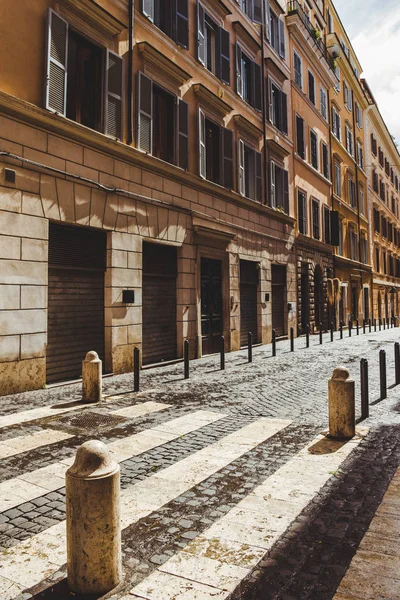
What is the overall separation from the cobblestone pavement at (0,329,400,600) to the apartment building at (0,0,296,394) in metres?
2.57

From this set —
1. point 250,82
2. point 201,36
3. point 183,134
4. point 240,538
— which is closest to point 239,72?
point 250,82

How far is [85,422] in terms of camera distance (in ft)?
20.4

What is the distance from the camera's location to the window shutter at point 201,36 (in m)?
14.2

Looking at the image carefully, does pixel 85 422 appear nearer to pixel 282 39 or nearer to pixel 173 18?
pixel 173 18

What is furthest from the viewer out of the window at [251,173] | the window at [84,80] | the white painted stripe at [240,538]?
the window at [251,173]

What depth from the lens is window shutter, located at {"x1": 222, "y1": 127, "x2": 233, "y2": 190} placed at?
15.3 meters

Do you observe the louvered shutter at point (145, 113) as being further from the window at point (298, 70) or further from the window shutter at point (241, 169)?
the window at point (298, 70)

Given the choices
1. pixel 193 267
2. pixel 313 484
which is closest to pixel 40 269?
pixel 193 267

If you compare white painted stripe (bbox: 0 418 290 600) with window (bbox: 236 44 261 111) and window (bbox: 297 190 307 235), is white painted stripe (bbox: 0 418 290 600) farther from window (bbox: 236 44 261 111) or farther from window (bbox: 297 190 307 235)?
window (bbox: 297 190 307 235)

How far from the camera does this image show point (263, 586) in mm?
2504

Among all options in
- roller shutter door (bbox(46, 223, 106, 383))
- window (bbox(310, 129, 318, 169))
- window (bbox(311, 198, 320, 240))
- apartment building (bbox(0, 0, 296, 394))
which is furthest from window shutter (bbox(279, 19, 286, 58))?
roller shutter door (bbox(46, 223, 106, 383))

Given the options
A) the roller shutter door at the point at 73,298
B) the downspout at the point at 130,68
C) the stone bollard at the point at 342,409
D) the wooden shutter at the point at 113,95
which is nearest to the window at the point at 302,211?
the downspout at the point at 130,68

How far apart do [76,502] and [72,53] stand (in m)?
10.5

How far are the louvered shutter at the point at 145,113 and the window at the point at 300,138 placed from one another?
12339mm
